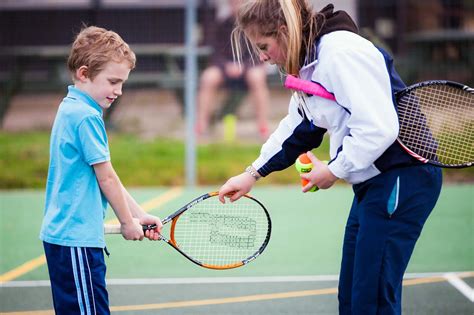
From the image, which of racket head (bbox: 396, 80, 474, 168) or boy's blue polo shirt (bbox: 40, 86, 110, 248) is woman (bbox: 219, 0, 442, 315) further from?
boy's blue polo shirt (bbox: 40, 86, 110, 248)

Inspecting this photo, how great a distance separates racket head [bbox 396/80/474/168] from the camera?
335cm

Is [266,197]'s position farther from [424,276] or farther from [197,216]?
[197,216]

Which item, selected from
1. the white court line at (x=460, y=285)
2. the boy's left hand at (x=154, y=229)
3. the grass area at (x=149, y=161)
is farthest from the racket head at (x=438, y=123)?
the grass area at (x=149, y=161)

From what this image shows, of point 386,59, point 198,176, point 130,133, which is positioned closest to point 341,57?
point 386,59

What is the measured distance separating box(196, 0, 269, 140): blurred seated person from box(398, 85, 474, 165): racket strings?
255 inches

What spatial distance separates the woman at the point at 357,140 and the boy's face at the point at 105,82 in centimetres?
49

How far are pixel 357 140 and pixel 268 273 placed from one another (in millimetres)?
2696

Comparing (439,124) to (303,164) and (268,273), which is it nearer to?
(303,164)

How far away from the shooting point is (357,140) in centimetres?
314

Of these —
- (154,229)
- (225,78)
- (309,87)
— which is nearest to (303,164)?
(309,87)

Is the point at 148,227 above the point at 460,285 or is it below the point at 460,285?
above

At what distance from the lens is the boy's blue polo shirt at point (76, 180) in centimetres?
342

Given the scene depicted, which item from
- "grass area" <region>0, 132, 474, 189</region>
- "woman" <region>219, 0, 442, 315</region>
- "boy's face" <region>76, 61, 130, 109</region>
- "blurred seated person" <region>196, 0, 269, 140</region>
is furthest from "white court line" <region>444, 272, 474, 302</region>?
"blurred seated person" <region>196, 0, 269, 140</region>

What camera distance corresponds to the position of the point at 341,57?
3.15m
